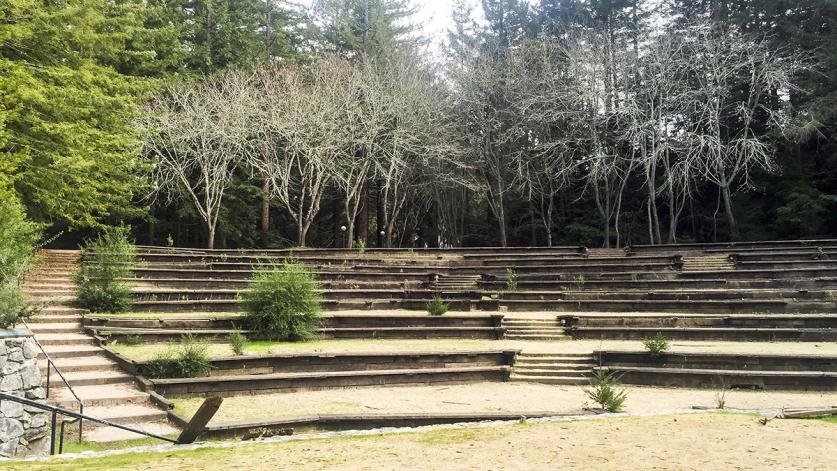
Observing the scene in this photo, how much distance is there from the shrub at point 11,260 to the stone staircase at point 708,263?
66.8ft

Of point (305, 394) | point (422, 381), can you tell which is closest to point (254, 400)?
point (305, 394)


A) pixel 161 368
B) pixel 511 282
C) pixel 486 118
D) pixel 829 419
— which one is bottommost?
pixel 829 419

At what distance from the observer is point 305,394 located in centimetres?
1034

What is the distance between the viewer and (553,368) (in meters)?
12.4

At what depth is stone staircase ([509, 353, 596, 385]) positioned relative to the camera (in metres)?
12.0

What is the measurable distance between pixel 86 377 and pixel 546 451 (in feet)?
26.0

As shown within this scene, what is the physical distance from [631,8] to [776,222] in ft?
59.0

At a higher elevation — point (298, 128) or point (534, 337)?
point (298, 128)

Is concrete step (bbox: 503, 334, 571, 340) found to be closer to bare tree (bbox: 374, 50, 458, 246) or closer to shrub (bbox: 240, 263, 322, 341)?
shrub (bbox: 240, 263, 322, 341)

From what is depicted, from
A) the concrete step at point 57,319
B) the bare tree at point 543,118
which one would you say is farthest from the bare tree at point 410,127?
the concrete step at point 57,319

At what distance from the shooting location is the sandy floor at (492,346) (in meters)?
12.2

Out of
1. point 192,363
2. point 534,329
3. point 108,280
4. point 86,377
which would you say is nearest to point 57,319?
point 108,280

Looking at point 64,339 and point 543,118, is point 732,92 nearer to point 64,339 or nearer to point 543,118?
point 543,118

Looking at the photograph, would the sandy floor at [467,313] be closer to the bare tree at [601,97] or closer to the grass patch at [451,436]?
the grass patch at [451,436]
